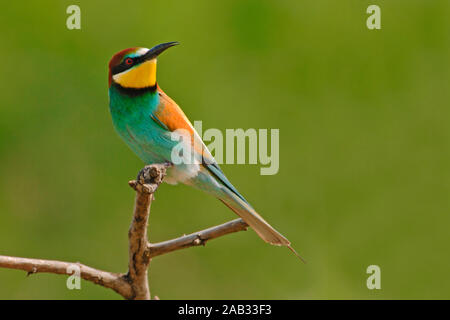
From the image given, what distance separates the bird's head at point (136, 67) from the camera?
2.50 metres

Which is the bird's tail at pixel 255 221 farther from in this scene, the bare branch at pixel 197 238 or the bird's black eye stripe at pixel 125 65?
the bird's black eye stripe at pixel 125 65

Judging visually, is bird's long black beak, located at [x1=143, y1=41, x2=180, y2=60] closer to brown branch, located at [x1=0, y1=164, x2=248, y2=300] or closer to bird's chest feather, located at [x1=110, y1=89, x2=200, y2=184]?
bird's chest feather, located at [x1=110, y1=89, x2=200, y2=184]

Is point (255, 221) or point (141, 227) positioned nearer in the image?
point (141, 227)

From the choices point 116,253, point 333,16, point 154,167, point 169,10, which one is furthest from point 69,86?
point 154,167

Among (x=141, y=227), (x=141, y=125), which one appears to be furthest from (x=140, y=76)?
(x=141, y=227)

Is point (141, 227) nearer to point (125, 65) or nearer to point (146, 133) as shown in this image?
point (146, 133)

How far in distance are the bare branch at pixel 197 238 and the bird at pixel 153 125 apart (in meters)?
0.27

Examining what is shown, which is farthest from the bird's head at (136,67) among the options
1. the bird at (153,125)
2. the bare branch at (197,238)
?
the bare branch at (197,238)

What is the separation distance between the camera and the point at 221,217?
4.32 meters

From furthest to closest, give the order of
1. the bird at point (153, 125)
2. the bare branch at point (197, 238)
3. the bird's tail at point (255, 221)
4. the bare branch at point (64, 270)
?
the bird at point (153, 125) → the bird's tail at point (255, 221) → the bare branch at point (197, 238) → the bare branch at point (64, 270)

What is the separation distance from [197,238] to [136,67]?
0.77m

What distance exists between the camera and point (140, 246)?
2160 mm

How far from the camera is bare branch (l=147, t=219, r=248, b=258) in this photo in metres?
2.14

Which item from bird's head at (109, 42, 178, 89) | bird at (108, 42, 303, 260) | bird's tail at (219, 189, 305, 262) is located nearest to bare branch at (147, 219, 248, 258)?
bird's tail at (219, 189, 305, 262)
